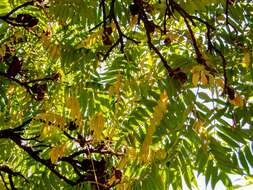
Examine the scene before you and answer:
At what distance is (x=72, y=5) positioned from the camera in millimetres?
2990

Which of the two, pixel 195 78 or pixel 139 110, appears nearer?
pixel 195 78

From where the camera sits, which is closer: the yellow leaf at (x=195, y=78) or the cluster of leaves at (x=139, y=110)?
the yellow leaf at (x=195, y=78)

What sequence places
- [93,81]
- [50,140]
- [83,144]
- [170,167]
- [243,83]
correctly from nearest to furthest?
[83,144] → [170,167] → [243,83] → [50,140] → [93,81]

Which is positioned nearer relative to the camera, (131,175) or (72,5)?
(131,175)

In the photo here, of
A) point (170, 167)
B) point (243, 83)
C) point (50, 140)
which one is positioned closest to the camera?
point (170, 167)

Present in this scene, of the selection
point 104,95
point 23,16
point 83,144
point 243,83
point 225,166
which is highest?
point 23,16

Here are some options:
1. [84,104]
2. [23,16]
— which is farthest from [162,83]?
[23,16]

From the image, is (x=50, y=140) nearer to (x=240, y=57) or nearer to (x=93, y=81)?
(x=93, y=81)

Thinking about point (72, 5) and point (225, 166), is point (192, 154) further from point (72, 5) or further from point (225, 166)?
point (72, 5)

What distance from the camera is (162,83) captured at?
2770 millimetres

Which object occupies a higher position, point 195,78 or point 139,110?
point 139,110

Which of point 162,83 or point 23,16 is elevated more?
point 23,16

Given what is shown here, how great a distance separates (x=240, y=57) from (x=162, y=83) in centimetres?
55

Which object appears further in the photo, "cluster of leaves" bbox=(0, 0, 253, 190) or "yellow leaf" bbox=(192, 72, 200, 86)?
"cluster of leaves" bbox=(0, 0, 253, 190)
